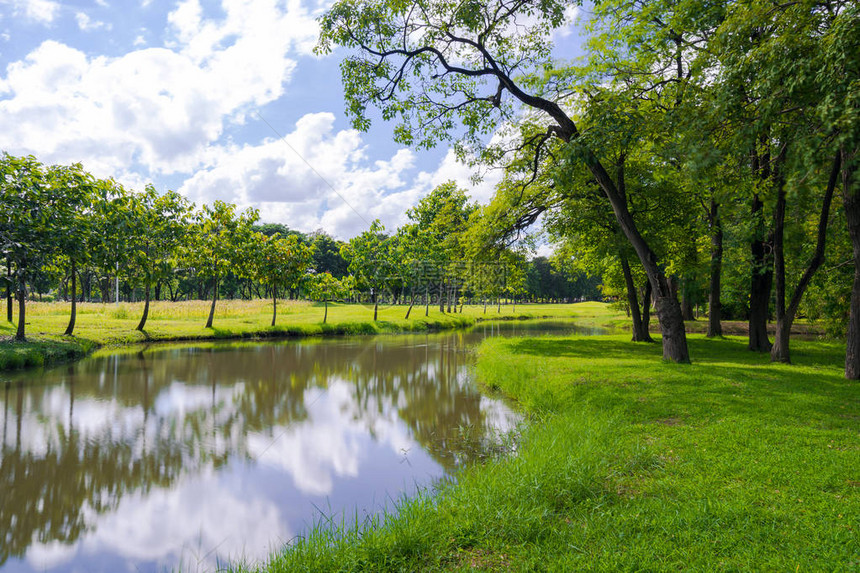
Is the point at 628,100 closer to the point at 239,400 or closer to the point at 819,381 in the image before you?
the point at 819,381

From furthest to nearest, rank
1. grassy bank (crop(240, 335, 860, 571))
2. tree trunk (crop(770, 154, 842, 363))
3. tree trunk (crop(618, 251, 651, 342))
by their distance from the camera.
Result: tree trunk (crop(618, 251, 651, 342)), tree trunk (crop(770, 154, 842, 363)), grassy bank (crop(240, 335, 860, 571))

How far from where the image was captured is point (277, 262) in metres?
31.4

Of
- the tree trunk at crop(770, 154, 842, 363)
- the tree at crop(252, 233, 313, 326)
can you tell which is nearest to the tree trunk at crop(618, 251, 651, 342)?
the tree trunk at crop(770, 154, 842, 363)

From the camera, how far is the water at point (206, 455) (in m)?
5.21

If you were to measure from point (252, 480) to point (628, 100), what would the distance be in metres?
11.8

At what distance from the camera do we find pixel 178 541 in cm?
516

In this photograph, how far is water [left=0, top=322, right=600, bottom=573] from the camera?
17.1 feet

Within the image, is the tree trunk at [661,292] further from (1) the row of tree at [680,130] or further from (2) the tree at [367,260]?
(2) the tree at [367,260]

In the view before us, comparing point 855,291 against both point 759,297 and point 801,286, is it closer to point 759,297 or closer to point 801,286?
point 801,286

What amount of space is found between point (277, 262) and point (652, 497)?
→ 98.4 feet

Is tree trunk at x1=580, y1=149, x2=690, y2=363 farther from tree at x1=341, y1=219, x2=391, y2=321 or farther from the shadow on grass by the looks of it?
tree at x1=341, y1=219, x2=391, y2=321

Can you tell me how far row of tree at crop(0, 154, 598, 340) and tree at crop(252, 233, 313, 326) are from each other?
71 mm

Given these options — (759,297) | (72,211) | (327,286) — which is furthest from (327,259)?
(759,297)

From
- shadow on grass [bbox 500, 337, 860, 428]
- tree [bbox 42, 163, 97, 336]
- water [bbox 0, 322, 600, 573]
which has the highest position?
tree [bbox 42, 163, 97, 336]
